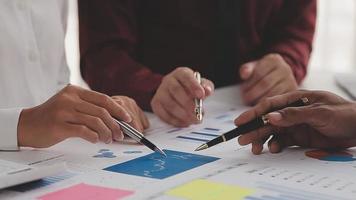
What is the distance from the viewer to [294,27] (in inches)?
54.6

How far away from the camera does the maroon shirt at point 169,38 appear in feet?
3.87

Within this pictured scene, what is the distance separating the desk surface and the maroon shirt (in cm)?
30

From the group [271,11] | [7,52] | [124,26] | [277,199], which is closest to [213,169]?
[277,199]

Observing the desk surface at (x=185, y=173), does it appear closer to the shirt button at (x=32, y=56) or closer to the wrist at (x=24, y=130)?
the wrist at (x=24, y=130)

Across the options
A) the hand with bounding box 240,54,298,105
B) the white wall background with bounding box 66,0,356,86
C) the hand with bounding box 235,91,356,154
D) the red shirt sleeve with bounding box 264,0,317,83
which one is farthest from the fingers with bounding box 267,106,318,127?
the white wall background with bounding box 66,0,356,86

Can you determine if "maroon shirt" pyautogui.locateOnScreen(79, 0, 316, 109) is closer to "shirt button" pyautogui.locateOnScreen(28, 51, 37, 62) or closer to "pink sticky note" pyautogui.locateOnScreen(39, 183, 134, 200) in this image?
"shirt button" pyautogui.locateOnScreen(28, 51, 37, 62)

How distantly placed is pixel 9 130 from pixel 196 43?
593 mm

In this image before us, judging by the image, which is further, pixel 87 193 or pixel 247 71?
pixel 247 71

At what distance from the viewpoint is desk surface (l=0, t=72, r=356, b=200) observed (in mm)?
640

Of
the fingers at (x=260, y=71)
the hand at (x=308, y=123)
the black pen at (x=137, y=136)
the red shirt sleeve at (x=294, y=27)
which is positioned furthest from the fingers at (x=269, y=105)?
the red shirt sleeve at (x=294, y=27)

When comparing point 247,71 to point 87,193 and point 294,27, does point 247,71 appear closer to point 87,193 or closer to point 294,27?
point 294,27

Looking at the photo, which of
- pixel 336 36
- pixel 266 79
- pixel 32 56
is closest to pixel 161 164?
pixel 32 56

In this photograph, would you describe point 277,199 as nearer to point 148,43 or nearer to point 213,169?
point 213,169

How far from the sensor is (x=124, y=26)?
1.23 metres
